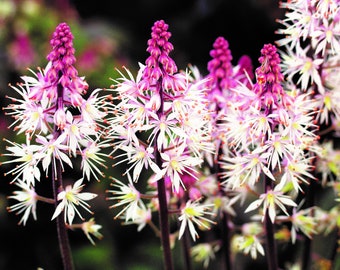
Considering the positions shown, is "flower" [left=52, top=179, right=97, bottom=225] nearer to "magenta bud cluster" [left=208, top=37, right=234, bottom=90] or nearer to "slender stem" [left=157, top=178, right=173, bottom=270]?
"slender stem" [left=157, top=178, right=173, bottom=270]

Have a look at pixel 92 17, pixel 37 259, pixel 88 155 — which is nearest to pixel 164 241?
pixel 88 155

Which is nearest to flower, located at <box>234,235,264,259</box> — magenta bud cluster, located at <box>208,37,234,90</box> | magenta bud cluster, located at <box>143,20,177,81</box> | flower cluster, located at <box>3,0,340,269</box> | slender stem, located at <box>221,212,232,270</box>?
flower cluster, located at <box>3,0,340,269</box>

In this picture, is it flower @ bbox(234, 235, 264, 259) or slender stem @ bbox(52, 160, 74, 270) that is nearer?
slender stem @ bbox(52, 160, 74, 270)

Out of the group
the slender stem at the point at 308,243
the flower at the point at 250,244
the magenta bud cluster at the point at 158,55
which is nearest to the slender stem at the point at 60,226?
the magenta bud cluster at the point at 158,55

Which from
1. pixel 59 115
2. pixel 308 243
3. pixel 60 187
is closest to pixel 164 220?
pixel 60 187

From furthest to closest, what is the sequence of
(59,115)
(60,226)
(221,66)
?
(221,66), (60,226), (59,115)

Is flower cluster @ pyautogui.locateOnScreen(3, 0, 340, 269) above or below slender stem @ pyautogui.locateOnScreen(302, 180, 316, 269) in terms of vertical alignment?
above

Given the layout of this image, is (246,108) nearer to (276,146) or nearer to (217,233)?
(276,146)

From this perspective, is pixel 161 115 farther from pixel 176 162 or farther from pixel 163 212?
pixel 163 212

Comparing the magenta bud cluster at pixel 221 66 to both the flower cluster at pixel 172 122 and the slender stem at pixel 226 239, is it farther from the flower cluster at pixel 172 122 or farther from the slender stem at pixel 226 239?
the slender stem at pixel 226 239

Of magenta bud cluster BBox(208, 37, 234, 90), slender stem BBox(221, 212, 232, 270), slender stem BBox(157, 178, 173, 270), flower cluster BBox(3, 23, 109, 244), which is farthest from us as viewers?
slender stem BBox(221, 212, 232, 270)

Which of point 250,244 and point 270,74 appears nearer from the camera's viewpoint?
point 270,74
